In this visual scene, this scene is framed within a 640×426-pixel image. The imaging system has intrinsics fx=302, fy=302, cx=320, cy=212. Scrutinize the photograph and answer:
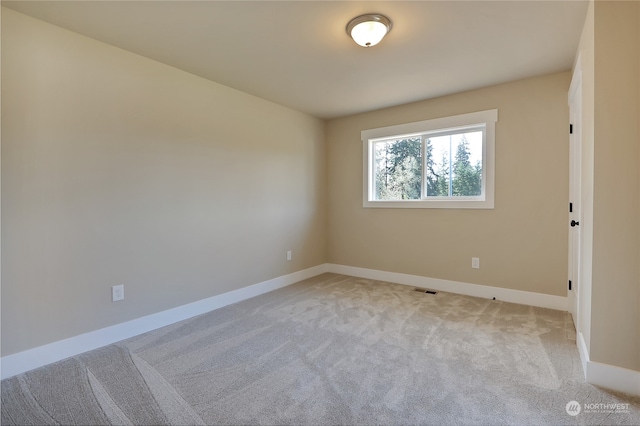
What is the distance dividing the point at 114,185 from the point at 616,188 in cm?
338

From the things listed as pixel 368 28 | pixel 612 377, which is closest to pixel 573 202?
pixel 612 377

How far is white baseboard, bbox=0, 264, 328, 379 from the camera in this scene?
6.39 feet

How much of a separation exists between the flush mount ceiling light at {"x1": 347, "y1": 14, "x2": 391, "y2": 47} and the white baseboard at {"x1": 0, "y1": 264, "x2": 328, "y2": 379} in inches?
106

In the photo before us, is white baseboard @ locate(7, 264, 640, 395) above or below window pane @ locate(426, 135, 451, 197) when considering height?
below

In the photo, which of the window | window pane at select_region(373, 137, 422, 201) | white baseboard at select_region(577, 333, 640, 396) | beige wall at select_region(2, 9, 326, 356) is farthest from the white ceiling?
white baseboard at select_region(577, 333, 640, 396)

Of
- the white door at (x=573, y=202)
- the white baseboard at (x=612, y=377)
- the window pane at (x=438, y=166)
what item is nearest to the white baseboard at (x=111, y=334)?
the window pane at (x=438, y=166)

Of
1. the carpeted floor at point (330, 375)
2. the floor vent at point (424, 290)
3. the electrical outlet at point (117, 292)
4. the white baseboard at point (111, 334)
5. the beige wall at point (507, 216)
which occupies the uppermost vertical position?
the beige wall at point (507, 216)

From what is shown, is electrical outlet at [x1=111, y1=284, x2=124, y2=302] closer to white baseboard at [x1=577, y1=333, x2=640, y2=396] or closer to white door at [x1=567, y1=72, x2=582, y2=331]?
white baseboard at [x1=577, y1=333, x2=640, y2=396]

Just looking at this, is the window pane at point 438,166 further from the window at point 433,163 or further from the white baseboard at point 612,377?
the white baseboard at point 612,377

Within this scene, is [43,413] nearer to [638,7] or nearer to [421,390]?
[421,390]

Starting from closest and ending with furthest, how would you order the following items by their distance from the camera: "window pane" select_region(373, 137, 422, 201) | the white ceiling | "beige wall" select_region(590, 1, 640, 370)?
"beige wall" select_region(590, 1, 640, 370)
the white ceiling
"window pane" select_region(373, 137, 422, 201)

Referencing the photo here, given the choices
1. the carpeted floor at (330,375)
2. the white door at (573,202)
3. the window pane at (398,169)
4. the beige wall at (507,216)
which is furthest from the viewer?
the window pane at (398,169)

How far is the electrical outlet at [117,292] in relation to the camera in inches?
94.3

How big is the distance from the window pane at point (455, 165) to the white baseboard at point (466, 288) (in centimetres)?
107
